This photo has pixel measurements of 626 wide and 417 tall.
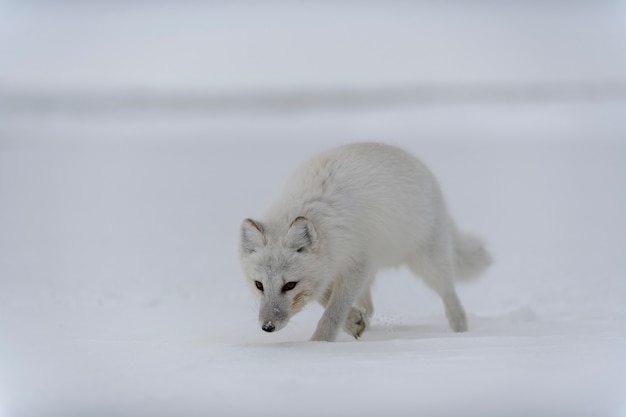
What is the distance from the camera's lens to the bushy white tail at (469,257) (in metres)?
4.91

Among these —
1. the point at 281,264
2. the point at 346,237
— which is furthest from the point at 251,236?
the point at 346,237

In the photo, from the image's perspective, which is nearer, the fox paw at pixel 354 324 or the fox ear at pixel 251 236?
the fox ear at pixel 251 236

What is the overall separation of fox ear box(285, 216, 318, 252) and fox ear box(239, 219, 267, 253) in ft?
0.40

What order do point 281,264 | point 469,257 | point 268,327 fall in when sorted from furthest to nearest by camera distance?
point 469,257
point 281,264
point 268,327

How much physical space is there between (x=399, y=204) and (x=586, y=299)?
1573 mm

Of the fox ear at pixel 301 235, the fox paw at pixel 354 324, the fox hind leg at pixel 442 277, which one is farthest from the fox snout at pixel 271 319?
the fox hind leg at pixel 442 277

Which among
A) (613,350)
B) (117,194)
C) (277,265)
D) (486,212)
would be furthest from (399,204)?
(117,194)

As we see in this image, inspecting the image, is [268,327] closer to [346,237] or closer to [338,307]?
[338,307]

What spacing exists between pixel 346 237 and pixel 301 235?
0.36 m

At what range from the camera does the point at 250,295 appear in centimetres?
521

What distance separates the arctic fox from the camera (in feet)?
11.5

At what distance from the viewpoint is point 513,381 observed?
2236 millimetres

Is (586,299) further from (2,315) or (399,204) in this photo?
(2,315)

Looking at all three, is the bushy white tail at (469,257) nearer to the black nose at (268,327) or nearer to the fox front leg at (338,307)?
the fox front leg at (338,307)
